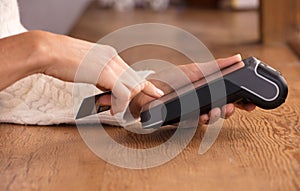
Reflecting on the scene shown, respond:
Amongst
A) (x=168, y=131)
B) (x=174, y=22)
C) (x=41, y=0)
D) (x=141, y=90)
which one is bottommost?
(x=174, y=22)

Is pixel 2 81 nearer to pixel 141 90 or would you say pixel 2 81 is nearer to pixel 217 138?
pixel 141 90

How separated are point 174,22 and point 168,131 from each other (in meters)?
1.87

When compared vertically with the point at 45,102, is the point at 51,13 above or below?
below

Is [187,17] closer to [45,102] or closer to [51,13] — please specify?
[51,13]

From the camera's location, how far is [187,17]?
10.5 feet

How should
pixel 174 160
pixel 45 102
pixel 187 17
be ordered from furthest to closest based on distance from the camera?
pixel 187 17 → pixel 45 102 → pixel 174 160

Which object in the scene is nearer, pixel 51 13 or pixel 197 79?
pixel 197 79

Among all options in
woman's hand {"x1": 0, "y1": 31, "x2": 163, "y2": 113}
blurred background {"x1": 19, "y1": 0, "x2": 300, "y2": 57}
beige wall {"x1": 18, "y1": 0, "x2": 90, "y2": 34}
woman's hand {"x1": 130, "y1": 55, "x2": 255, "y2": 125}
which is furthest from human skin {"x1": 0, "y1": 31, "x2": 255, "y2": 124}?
beige wall {"x1": 18, "y1": 0, "x2": 90, "y2": 34}

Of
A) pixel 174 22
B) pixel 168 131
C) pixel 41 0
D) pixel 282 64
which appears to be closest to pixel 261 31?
pixel 282 64

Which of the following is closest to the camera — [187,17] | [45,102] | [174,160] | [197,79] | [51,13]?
[174,160]

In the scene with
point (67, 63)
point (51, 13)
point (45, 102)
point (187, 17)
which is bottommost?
point (187, 17)

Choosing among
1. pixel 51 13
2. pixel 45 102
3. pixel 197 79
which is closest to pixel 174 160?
pixel 197 79

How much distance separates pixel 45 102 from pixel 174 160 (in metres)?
0.38

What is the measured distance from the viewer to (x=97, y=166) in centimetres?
103
